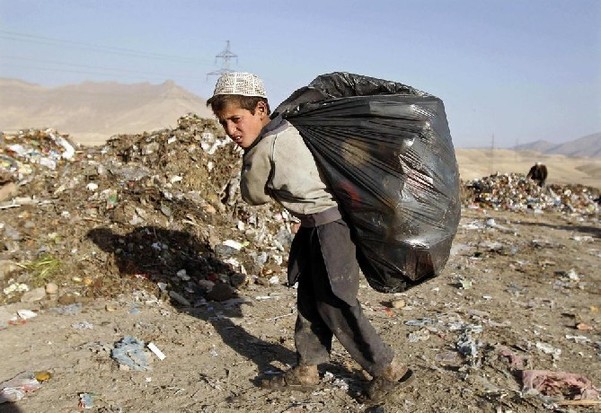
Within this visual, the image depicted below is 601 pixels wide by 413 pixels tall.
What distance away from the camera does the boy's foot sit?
110 inches

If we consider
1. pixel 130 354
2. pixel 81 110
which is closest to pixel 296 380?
pixel 130 354

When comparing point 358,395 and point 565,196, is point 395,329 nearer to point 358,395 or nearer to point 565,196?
point 358,395

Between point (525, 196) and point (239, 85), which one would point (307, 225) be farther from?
point (525, 196)

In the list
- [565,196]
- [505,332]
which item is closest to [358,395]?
[505,332]

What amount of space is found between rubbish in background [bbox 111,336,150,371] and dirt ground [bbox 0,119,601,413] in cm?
2

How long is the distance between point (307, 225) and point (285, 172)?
0.34 meters

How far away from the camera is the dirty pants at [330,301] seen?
247cm

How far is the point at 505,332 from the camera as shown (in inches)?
152

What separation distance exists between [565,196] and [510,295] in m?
10.2

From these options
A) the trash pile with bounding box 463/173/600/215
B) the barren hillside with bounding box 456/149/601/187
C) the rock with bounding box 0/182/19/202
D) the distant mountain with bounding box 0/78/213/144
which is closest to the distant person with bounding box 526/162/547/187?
the trash pile with bounding box 463/173/600/215

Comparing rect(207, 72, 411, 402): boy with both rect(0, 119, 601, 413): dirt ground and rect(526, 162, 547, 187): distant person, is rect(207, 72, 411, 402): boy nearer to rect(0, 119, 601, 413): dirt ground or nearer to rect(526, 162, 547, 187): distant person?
rect(0, 119, 601, 413): dirt ground

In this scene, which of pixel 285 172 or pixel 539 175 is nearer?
pixel 285 172

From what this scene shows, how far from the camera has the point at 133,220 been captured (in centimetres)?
524

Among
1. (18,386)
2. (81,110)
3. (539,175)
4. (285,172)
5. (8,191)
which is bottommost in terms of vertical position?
(18,386)
